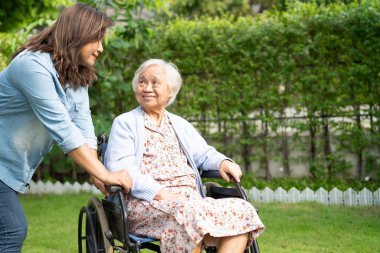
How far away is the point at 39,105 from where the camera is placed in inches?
105

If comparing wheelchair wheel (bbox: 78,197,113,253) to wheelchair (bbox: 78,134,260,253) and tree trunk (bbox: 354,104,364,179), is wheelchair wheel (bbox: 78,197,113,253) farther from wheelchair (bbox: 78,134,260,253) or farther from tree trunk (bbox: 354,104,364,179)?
tree trunk (bbox: 354,104,364,179)

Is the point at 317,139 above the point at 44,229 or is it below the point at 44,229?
above

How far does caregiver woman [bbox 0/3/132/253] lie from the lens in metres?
2.69

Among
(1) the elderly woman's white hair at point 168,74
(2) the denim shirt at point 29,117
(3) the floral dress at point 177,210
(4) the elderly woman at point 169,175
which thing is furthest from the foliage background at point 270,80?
(2) the denim shirt at point 29,117

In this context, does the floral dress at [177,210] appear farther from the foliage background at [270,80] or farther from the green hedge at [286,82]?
the green hedge at [286,82]

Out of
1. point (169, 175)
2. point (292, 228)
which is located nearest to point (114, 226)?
point (169, 175)

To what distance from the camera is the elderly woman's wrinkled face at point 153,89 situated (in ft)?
11.6

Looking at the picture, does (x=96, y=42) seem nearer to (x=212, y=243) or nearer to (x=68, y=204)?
(x=212, y=243)

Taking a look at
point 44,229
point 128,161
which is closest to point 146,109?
point 128,161

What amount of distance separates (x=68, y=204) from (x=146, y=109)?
3.35 metres

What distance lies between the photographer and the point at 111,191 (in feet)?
10.5

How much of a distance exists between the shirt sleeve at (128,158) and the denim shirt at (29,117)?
21.2 inches

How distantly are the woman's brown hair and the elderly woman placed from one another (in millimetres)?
678

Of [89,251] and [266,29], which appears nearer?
[89,251]
